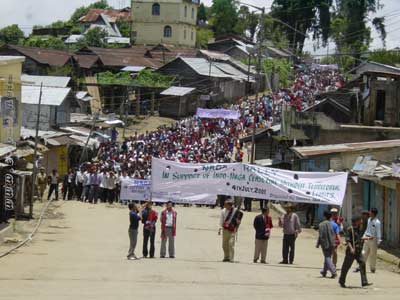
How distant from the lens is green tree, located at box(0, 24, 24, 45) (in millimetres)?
108062

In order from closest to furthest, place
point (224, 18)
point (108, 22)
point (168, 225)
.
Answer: point (168, 225) < point (108, 22) < point (224, 18)

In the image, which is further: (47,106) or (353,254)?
(47,106)

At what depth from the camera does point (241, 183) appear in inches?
864

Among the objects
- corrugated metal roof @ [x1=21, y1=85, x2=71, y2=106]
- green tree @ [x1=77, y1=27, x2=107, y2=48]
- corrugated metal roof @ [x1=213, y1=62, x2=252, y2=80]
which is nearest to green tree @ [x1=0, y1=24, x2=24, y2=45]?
green tree @ [x1=77, y1=27, x2=107, y2=48]

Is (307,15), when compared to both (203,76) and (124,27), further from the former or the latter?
(203,76)

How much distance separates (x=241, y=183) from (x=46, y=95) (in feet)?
93.4

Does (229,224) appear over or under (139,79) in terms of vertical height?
under

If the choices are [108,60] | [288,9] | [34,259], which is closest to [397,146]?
[34,259]

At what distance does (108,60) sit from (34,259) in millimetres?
58839

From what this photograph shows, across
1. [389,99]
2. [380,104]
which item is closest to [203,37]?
[380,104]

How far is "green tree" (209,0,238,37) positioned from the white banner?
97778mm

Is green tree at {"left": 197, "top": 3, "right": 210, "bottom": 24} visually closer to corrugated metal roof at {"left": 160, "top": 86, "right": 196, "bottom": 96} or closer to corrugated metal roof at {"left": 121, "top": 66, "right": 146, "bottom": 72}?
corrugated metal roof at {"left": 121, "top": 66, "right": 146, "bottom": 72}

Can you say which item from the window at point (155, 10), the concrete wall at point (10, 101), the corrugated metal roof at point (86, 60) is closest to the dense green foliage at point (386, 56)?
the corrugated metal roof at point (86, 60)

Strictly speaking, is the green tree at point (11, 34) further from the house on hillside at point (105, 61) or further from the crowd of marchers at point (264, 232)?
the crowd of marchers at point (264, 232)
